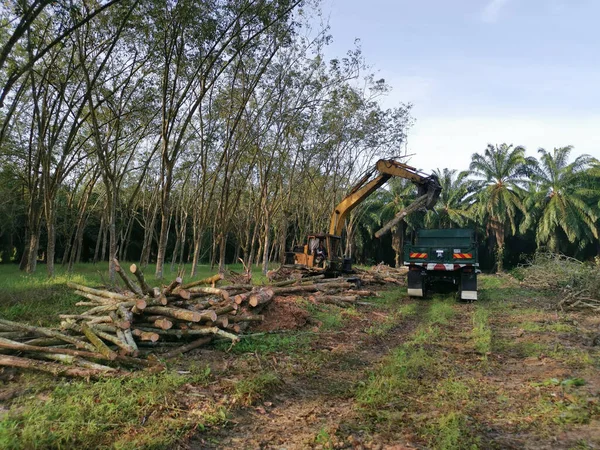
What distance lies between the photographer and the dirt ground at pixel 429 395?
13.7 feet

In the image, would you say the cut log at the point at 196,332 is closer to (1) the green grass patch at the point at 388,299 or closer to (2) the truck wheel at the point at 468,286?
(1) the green grass patch at the point at 388,299

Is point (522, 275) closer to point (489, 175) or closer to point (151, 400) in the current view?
point (489, 175)

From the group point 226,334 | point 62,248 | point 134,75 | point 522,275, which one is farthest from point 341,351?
point 62,248

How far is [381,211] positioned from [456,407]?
133 feet

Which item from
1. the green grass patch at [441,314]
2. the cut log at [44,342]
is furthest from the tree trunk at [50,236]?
the green grass patch at [441,314]

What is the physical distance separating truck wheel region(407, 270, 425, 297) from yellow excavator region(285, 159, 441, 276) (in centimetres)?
240

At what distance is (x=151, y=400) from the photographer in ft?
15.3

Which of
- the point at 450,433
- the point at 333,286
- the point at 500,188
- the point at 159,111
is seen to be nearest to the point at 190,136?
the point at 159,111

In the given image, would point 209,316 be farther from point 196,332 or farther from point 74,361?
point 74,361

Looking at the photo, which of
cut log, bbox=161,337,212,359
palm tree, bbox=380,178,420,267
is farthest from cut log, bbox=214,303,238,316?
palm tree, bbox=380,178,420,267

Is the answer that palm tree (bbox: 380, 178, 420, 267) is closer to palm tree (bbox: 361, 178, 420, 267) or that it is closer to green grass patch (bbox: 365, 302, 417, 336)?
palm tree (bbox: 361, 178, 420, 267)

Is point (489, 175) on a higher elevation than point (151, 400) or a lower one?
higher

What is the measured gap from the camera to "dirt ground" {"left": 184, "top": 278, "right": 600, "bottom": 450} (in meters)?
4.16

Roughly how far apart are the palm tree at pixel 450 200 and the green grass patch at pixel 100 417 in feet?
133
